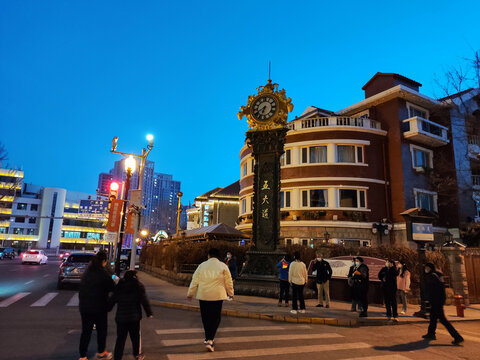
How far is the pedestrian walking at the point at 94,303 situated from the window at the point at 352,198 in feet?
78.8

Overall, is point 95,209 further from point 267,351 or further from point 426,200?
point 267,351

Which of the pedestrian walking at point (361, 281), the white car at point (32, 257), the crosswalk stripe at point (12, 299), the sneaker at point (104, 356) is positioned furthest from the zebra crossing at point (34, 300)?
the white car at point (32, 257)

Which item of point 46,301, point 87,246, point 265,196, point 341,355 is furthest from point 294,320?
point 87,246

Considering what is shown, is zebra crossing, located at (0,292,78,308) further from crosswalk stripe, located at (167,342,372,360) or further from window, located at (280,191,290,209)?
window, located at (280,191,290,209)

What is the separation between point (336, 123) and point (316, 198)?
21.5ft

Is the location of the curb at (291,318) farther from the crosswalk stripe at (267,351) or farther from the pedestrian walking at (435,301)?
the crosswalk stripe at (267,351)

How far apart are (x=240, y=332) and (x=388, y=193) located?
23.5 meters

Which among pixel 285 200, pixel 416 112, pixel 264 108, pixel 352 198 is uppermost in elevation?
pixel 416 112

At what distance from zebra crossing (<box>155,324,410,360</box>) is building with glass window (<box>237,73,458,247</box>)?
1853 cm

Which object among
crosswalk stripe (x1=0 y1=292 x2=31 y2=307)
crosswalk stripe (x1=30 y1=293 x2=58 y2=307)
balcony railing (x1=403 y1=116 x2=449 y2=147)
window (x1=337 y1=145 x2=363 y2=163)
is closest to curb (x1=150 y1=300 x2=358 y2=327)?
crosswalk stripe (x1=30 y1=293 x2=58 y2=307)

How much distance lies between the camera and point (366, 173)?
27703 mm

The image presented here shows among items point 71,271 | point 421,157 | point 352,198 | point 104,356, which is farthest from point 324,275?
point 421,157

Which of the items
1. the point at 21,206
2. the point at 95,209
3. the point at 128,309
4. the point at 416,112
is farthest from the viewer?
the point at 21,206

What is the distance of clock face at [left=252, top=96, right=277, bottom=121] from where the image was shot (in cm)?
1611
